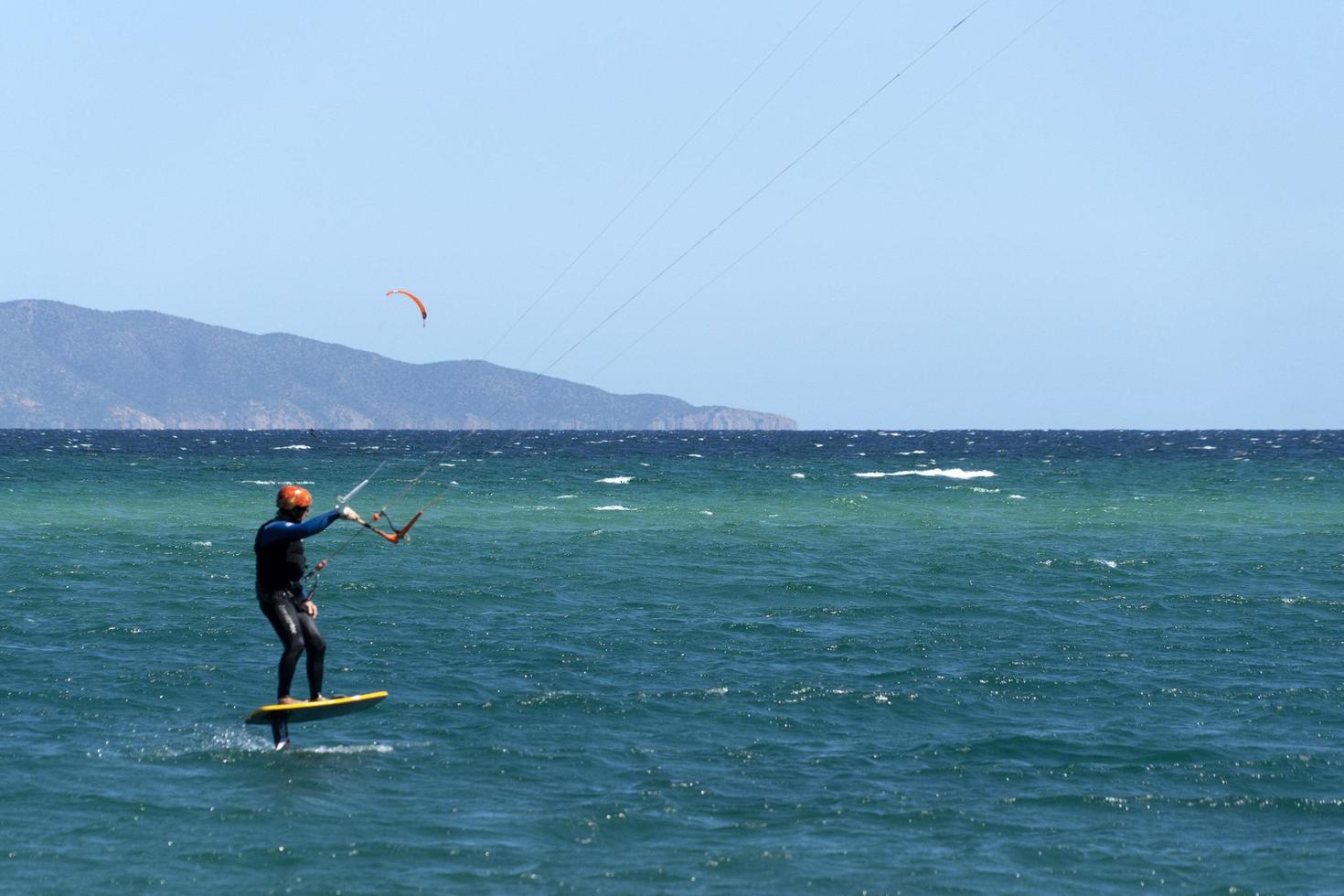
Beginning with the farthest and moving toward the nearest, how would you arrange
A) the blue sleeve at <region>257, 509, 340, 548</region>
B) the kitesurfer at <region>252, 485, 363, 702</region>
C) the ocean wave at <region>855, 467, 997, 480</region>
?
the ocean wave at <region>855, 467, 997, 480</region> < the kitesurfer at <region>252, 485, 363, 702</region> < the blue sleeve at <region>257, 509, 340, 548</region>

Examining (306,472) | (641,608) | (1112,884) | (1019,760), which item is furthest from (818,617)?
(306,472)

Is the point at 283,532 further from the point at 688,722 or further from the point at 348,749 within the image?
the point at 688,722

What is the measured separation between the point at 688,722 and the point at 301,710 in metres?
3.80

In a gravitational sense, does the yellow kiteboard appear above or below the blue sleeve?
below

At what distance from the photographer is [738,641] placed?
68.1ft

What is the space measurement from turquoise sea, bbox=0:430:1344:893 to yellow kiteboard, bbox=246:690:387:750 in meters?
0.22

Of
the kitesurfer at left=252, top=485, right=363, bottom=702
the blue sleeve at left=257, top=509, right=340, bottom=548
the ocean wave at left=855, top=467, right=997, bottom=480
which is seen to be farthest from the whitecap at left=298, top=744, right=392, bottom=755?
the ocean wave at left=855, top=467, right=997, bottom=480

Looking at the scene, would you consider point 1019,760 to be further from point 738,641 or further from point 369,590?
point 369,590

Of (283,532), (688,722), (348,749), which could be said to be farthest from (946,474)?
(283,532)

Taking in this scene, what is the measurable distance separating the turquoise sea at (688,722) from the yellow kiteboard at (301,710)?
8.7 inches

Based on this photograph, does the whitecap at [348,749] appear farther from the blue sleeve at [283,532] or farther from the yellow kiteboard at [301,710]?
the blue sleeve at [283,532]

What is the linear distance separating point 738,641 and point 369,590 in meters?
7.85

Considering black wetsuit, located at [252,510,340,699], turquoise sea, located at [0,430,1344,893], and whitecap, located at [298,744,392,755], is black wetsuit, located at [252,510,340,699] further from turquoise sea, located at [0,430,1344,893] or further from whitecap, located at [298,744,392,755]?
turquoise sea, located at [0,430,1344,893]

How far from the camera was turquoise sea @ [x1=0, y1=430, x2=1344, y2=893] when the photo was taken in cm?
1114
